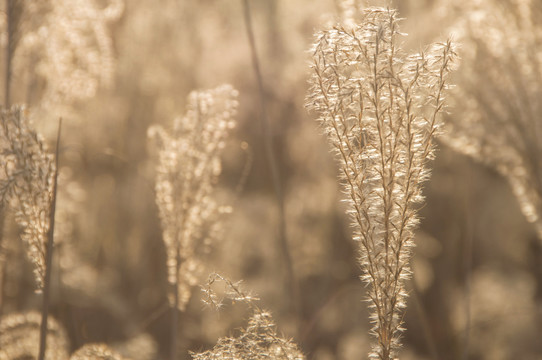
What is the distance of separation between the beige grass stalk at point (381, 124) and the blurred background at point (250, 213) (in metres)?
1.80

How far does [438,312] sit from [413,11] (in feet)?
6.49

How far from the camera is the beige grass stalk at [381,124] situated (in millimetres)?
1003

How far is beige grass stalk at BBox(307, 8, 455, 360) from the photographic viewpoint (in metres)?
1.00

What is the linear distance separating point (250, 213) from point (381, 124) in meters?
2.66

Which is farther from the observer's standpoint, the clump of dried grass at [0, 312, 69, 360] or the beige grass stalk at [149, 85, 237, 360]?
the clump of dried grass at [0, 312, 69, 360]

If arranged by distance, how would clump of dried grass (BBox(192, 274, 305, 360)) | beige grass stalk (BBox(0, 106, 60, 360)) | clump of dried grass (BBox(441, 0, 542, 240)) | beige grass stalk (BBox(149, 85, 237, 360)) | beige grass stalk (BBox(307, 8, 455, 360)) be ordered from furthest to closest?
clump of dried grass (BBox(441, 0, 542, 240)) < beige grass stalk (BBox(149, 85, 237, 360)) < beige grass stalk (BBox(0, 106, 60, 360)) < clump of dried grass (BBox(192, 274, 305, 360)) < beige grass stalk (BBox(307, 8, 455, 360))

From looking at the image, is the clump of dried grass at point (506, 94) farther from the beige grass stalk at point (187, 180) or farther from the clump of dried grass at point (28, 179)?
the clump of dried grass at point (28, 179)

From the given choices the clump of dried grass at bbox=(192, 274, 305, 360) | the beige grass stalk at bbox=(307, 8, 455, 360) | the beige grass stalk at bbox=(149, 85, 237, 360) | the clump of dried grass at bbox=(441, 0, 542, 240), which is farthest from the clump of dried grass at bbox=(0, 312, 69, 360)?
the clump of dried grass at bbox=(441, 0, 542, 240)

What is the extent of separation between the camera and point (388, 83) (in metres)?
1.01

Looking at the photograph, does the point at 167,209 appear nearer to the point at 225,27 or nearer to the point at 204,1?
the point at 225,27

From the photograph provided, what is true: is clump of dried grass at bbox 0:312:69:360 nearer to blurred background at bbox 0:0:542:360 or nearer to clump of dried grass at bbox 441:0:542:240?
blurred background at bbox 0:0:542:360

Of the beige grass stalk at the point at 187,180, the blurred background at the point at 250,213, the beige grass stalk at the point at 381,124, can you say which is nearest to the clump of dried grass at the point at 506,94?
the blurred background at the point at 250,213

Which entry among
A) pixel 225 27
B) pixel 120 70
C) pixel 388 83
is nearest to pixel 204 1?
pixel 225 27

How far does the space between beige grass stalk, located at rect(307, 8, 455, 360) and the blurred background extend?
1.80 meters
